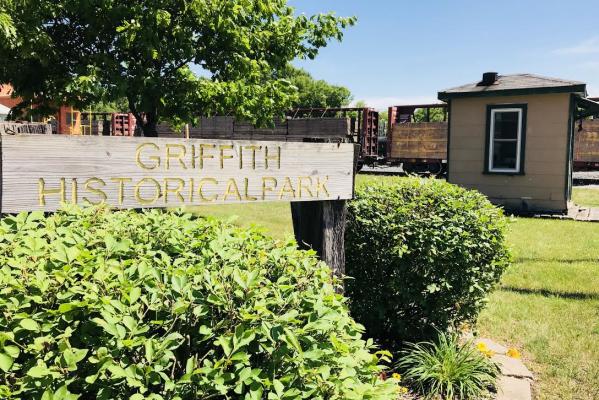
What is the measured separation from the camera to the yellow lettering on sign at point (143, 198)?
2.64 metres

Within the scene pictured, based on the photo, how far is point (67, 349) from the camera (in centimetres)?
131

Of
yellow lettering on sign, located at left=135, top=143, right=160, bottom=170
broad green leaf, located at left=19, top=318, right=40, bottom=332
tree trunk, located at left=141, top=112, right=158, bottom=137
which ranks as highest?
tree trunk, located at left=141, top=112, right=158, bottom=137

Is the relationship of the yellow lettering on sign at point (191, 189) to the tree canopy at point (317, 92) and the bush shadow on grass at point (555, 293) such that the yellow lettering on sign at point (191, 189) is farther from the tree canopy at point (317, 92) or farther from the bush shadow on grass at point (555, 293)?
the tree canopy at point (317, 92)

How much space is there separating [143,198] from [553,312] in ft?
14.0

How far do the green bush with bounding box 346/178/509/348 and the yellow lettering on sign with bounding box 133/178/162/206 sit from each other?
166cm

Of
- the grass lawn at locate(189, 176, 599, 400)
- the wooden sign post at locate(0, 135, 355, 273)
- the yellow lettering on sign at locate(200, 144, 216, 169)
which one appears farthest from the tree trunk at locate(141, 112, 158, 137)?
the yellow lettering on sign at locate(200, 144, 216, 169)

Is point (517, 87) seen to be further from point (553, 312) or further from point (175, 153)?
point (175, 153)

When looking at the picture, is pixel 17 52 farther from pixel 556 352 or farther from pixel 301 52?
pixel 556 352

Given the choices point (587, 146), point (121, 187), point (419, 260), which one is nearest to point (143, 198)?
point (121, 187)

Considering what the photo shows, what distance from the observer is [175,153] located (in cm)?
272

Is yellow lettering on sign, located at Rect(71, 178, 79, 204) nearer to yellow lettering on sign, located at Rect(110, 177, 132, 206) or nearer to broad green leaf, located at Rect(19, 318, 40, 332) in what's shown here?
yellow lettering on sign, located at Rect(110, 177, 132, 206)

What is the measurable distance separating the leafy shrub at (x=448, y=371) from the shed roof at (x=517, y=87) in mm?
9337

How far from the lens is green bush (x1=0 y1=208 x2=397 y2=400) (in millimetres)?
1313

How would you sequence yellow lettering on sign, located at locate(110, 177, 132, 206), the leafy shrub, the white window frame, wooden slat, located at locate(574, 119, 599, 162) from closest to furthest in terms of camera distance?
yellow lettering on sign, located at locate(110, 177, 132, 206)
the leafy shrub
the white window frame
wooden slat, located at locate(574, 119, 599, 162)
